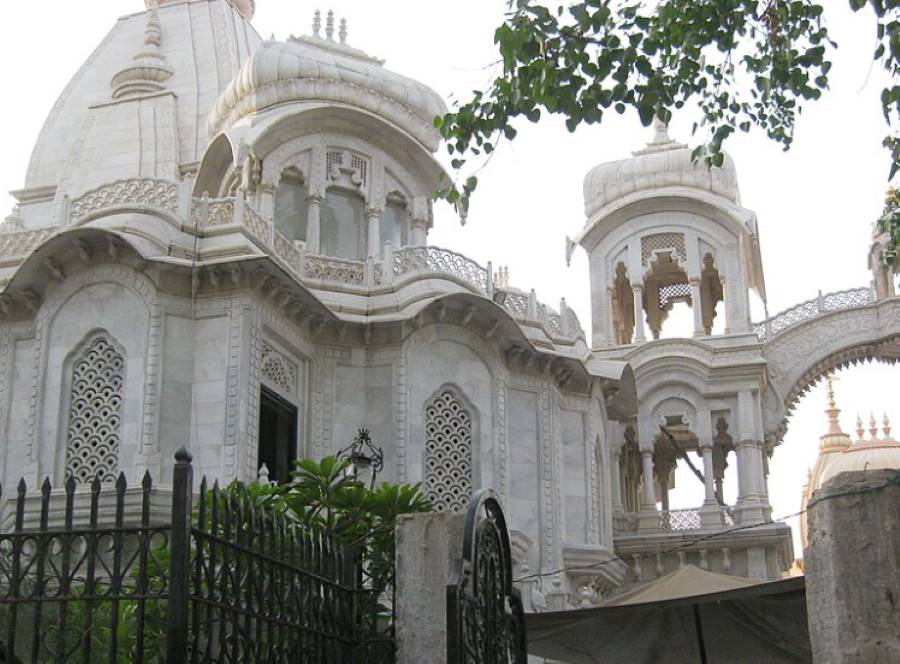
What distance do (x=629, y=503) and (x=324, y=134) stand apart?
34.0 ft

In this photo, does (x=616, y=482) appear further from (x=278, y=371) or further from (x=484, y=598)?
(x=484, y=598)

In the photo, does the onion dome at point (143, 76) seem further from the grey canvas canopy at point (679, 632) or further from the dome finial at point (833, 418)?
the dome finial at point (833, 418)

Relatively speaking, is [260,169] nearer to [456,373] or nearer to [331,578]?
[456,373]

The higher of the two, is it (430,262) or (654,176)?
(654,176)

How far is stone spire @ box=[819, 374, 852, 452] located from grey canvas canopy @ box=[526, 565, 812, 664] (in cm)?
4036

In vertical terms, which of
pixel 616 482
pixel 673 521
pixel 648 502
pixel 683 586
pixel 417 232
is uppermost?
pixel 417 232

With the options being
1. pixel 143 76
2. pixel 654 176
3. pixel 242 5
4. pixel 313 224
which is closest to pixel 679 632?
pixel 313 224

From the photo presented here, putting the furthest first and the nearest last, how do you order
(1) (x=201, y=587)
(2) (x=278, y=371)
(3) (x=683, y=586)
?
(2) (x=278, y=371), (3) (x=683, y=586), (1) (x=201, y=587)

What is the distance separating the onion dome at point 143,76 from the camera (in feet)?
102

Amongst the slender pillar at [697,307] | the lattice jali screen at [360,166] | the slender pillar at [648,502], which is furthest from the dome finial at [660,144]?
the lattice jali screen at [360,166]

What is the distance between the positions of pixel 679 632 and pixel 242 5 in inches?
1051

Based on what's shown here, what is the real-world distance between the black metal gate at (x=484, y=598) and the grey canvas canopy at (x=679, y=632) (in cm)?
300

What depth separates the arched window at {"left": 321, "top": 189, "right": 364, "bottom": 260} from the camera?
2148 cm

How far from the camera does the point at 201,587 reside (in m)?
6.52
